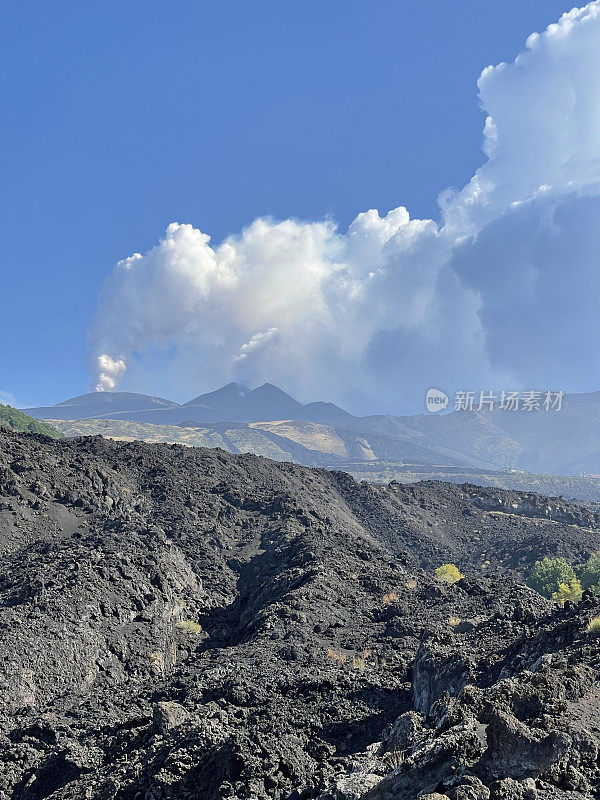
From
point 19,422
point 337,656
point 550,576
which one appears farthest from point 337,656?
point 19,422

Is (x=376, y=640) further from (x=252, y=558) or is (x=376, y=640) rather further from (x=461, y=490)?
(x=461, y=490)

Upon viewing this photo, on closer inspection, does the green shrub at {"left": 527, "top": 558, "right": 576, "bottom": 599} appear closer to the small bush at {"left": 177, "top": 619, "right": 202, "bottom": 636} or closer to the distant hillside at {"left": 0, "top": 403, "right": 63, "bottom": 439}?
the small bush at {"left": 177, "top": 619, "right": 202, "bottom": 636}

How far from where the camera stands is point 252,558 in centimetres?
4988

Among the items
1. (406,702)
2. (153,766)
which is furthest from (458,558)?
(153,766)

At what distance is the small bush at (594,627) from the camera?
61.1ft

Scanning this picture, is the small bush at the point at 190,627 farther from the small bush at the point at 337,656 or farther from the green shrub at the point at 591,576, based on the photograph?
the green shrub at the point at 591,576

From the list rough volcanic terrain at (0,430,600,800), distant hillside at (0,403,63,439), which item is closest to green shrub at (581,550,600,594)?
rough volcanic terrain at (0,430,600,800)

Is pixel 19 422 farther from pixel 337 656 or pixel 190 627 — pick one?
pixel 337 656

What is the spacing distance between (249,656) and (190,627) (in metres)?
10.3

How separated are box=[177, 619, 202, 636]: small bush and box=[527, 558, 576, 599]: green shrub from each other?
1299 inches

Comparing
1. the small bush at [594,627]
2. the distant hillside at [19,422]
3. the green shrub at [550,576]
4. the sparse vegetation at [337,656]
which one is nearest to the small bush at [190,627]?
the sparse vegetation at [337,656]

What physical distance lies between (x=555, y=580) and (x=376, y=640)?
34215 millimetres

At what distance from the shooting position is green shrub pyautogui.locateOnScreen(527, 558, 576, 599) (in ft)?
184

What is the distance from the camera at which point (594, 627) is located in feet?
61.4
